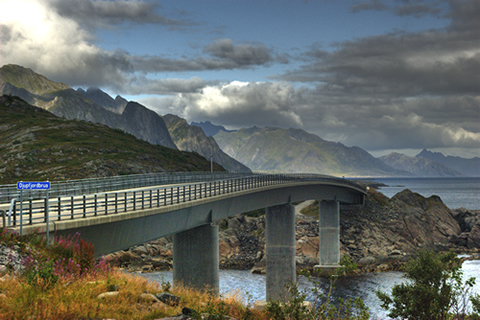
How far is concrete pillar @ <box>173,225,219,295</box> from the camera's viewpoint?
35844 mm

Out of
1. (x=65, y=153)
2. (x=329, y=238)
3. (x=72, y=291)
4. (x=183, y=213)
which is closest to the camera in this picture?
(x=72, y=291)

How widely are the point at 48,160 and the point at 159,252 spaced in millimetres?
41478

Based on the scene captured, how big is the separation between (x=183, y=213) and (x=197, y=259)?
454cm

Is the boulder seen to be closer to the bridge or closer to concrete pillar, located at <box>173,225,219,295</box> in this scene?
the bridge

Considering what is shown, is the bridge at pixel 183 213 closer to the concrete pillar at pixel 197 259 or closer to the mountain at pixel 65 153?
the concrete pillar at pixel 197 259

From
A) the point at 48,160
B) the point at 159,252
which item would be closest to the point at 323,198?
the point at 159,252

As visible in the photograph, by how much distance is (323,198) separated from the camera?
7644 centimetres

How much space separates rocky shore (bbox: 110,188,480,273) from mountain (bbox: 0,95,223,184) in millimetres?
22347

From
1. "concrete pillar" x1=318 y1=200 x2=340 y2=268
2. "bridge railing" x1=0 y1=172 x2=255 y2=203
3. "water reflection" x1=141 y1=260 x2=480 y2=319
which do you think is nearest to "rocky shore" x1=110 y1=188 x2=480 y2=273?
"concrete pillar" x1=318 y1=200 x2=340 y2=268

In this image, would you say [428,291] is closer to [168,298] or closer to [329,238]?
[168,298]

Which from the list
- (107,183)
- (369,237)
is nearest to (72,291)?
(107,183)

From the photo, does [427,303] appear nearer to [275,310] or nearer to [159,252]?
[275,310]

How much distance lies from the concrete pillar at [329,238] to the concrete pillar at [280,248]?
17274 millimetres

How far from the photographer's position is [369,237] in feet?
278
